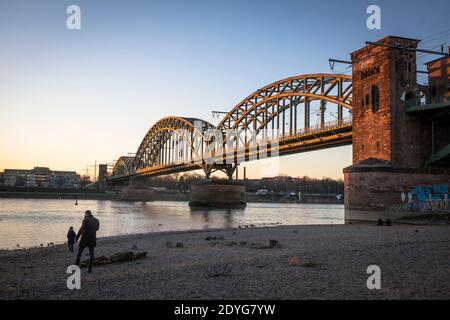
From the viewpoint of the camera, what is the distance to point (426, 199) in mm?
27250

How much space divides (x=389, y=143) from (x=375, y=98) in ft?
12.7

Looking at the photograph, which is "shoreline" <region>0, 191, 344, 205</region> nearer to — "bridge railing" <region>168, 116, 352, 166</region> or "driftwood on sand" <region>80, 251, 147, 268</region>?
"bridge railing" <region>168, 116, 352, 166</region>

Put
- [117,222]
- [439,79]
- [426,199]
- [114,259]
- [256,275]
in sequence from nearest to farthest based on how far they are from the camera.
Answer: [256,275]
[114,259]
[426,199]
[439,79]
[117,222]

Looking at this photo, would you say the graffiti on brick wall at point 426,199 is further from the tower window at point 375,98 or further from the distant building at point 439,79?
the tower window at point 375,98

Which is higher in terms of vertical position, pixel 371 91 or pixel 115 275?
pixel 371 91

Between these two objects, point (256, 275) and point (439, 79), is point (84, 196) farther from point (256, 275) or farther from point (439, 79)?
point (256, 275)

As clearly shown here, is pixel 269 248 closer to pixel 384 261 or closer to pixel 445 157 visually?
pixel 384 261

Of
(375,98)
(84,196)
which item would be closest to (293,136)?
(375,98)

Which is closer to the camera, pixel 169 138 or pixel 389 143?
pixel 389 143

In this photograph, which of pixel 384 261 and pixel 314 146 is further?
pixel 314 146

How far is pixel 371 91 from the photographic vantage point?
30.9m

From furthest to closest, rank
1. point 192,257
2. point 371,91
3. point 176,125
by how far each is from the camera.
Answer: point 176,125 → point 371,91 → point 192,257
